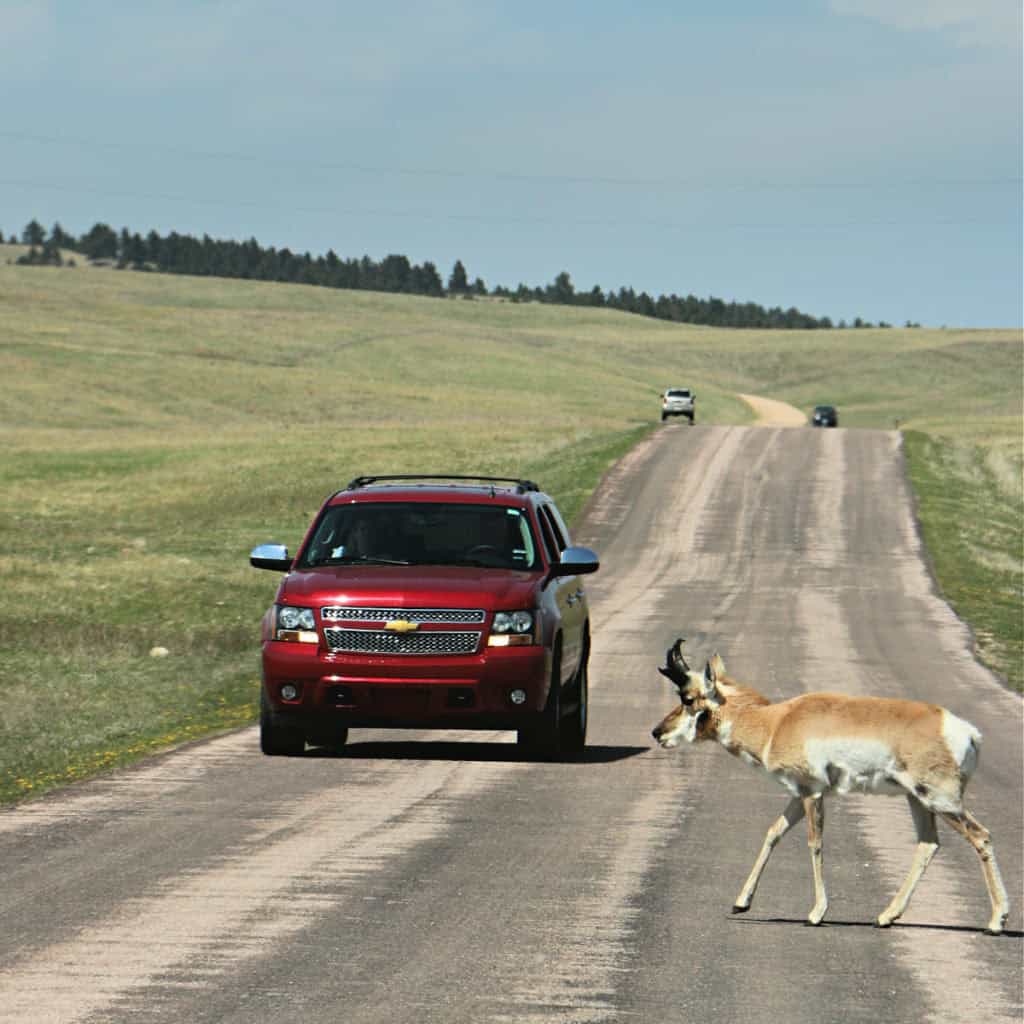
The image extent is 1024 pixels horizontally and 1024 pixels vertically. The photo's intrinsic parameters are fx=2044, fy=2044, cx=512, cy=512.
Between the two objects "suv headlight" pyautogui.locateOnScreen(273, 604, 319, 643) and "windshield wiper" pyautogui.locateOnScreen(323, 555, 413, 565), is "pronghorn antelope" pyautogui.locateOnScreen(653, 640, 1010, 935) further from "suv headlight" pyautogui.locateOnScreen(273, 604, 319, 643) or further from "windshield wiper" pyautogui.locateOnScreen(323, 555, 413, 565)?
"windshield wiper" pyautogui.locateOnScreen(323, 555, 413, 565)

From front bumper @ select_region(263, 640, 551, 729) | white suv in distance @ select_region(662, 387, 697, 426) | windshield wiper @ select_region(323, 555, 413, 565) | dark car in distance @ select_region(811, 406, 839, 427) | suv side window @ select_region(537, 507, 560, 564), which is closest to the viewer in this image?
front bumper @ select_region(263, 640, 551, 729)

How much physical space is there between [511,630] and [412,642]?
762 millimetres

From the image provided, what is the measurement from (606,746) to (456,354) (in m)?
130

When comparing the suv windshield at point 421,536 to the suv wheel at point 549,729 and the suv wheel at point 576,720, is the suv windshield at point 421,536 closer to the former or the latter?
the suv wheel at point 549,729

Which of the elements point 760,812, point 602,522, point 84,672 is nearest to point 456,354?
point 602,522

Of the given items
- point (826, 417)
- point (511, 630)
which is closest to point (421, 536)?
point (511, 630)

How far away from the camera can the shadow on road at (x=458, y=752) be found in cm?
1761

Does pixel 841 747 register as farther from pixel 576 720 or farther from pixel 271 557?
pixel 576 720

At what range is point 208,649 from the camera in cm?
2895

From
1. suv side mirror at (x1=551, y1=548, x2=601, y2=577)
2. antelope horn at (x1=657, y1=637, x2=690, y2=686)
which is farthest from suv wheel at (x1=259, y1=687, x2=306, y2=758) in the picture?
antelope horn at (x1=657, y1=637, x2=690, y2=686)

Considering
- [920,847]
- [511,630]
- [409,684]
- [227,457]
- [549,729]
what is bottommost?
[227,457]

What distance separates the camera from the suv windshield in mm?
16672

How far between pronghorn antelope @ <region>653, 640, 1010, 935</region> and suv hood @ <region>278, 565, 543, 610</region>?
5.43 metres

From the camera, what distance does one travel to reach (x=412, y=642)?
51.1 ft
